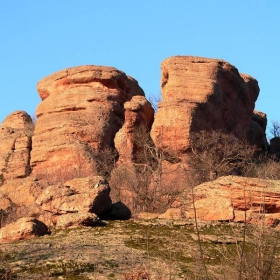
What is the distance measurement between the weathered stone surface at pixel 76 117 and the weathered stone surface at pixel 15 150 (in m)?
0.67

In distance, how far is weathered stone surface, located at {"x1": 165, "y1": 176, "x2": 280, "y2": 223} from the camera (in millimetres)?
23547

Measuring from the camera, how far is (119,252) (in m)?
18.2

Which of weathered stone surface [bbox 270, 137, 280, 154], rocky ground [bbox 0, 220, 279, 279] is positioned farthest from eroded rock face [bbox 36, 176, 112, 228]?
weathered stone surface [bbox 270, 137, 280, 154]

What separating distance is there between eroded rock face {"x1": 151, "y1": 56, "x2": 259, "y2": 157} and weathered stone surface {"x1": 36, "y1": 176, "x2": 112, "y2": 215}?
21265 millimetres

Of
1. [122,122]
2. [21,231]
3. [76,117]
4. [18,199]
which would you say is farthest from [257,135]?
[21,231]

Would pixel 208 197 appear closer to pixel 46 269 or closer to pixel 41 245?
pixel 41 245

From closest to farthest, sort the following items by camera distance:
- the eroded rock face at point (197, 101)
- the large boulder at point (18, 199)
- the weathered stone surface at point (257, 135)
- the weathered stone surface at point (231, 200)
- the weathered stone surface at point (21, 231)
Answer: the weathered stone surface at point (21, 231) < the weathered stone surface at point (231, 200) < the large boulder at point (18, 199) < the eroded rock face at point (197, 101) < the weathered stone surface at point (257, 135)

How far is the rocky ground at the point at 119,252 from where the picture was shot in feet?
51.4

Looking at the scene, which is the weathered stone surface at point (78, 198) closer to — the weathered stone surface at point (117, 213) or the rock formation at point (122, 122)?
the weathered stone surface at point (117, 213)

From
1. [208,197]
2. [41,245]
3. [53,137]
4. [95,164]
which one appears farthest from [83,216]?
[53,137]

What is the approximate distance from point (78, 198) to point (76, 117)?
23.8 meters

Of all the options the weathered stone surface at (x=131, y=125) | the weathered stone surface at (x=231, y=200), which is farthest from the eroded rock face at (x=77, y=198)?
the weathered stone surface at (x=131, y=125)

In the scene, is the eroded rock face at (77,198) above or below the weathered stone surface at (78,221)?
above

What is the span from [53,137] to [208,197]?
76.7 feet
